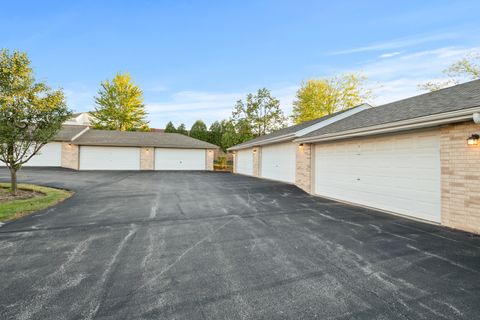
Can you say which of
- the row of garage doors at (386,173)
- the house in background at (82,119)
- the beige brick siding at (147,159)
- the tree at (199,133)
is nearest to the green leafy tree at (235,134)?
the tree at (199,133)

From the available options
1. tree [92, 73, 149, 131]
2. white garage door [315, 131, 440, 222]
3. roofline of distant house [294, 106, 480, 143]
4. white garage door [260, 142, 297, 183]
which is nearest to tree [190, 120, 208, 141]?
tree [92, 73, 149, 131]

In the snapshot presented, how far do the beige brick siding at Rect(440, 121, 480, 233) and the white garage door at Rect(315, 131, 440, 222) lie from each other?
254mm

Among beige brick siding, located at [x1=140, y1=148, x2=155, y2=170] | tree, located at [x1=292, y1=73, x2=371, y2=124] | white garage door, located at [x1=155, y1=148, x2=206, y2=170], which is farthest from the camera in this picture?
tree, located at [x1=292, y1=73, x2=371, y2=124]

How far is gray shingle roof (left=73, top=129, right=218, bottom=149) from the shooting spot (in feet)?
73.5

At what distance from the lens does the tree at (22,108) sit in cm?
890

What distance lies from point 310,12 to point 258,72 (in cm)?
873

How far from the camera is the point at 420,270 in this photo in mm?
3453

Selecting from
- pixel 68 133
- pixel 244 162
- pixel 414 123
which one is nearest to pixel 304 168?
pixel 414 123

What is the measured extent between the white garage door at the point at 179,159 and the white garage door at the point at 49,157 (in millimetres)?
9455

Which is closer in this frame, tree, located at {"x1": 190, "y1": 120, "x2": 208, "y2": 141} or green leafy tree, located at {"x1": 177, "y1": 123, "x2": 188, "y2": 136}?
tree, located at {"x1": 190, "y1": 120, "x2": 208, "y2": 141}

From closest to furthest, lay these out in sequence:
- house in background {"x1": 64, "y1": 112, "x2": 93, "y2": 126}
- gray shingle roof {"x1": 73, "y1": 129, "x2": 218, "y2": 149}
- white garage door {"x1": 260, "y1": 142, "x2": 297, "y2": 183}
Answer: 1. white garage door {"x1": 260, "y1": 142, "x2": 297, "y2": 183}
2. gray shingle roof {"x1": 73, "y1": 129, "x2": 218, "y2": 149}
3. house in background {"x1": 64, "y1": 112, "x2": 93, "y2": 126}

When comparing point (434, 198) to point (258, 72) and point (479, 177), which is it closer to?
point (479, 177)

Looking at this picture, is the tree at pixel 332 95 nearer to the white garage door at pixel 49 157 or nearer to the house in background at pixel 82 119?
the white garage door at pixel 49 157

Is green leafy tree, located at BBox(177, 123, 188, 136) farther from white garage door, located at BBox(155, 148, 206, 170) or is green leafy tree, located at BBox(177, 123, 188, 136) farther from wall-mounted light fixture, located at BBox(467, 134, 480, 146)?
wall-mounted light fixture, located at BBox(467, 134, 480, 146)
